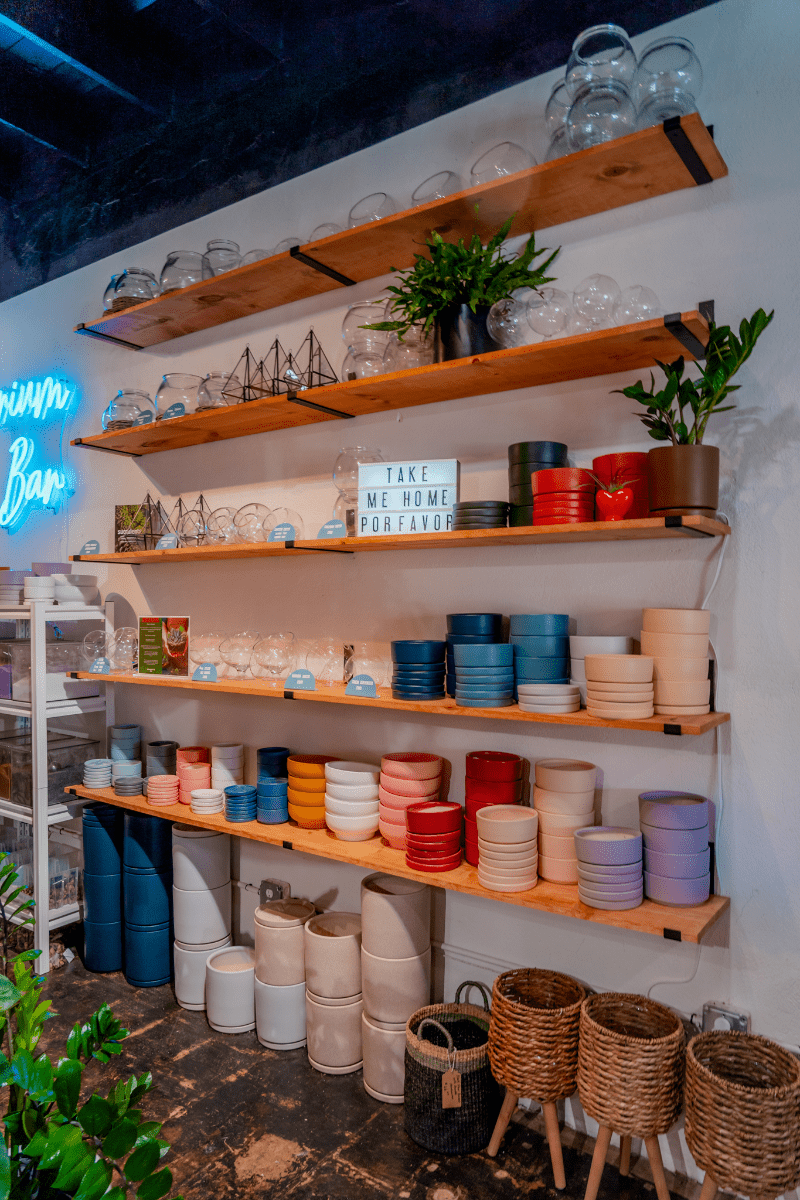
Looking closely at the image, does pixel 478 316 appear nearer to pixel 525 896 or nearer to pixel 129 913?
pixel 525 896

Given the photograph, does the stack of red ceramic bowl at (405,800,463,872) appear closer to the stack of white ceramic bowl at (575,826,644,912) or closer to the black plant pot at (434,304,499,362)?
the stack of white ceramic bowl at (575,826,644,912)

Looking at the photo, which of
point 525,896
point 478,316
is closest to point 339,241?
point 478,316

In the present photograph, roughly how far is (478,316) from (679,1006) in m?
2.06

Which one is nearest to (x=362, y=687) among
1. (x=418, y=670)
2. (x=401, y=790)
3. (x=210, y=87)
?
(x=418, y=670)

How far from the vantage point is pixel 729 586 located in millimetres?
2061

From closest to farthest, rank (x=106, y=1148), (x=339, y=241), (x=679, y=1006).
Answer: (x=106, y=1148), (x=679, y=1006), (x=339, y=241)

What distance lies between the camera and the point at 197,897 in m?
2.96

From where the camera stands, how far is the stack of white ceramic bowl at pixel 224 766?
9.64ft

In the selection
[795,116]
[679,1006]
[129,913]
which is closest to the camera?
[795,116]

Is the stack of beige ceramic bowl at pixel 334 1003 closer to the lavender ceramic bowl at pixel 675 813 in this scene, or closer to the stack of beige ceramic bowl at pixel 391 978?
the stack of beige ceramic bowl at pixel 391 978

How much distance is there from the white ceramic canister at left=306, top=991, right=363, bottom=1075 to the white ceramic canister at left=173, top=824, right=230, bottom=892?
28.4 inches

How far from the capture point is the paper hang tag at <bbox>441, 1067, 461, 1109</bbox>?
208cm

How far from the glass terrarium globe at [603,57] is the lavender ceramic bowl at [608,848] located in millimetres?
2050

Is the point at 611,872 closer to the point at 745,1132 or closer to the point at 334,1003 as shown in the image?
the point at 745,1132
